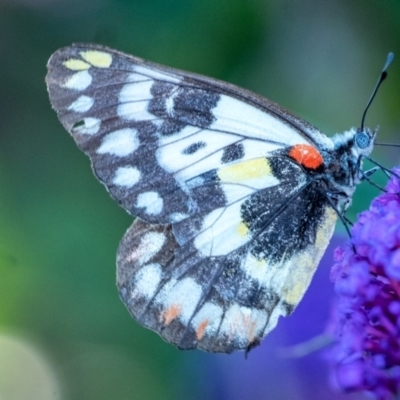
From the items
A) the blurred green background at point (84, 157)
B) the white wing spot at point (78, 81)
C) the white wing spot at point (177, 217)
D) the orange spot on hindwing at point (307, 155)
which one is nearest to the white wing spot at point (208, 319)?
the white wing spot at point (177, 217)

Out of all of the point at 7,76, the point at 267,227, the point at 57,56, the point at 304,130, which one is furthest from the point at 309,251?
the point at 7,76

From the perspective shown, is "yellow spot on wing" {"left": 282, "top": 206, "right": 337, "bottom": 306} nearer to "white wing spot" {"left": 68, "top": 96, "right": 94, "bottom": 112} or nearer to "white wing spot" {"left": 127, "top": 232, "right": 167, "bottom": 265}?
"white wing spot" {"left": 127, "top": 232, "right": 167, "bottom": 265}

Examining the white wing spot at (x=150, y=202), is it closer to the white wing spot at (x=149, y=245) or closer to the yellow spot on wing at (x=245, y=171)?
the white wing spot at (x=149, y=245)

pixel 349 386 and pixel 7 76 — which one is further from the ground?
pixel 7 76

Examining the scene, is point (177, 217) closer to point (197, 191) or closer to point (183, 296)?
point (197, 191)

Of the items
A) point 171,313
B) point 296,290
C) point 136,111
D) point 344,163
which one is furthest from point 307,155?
point 171,313

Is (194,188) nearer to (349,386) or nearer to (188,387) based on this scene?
(349,386)

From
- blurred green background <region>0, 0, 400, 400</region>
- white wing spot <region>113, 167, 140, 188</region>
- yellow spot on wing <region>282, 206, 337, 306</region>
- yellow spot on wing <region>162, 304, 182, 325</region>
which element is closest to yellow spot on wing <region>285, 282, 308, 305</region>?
yellow spot on wing <region>282, 206, 337, 306</region>
